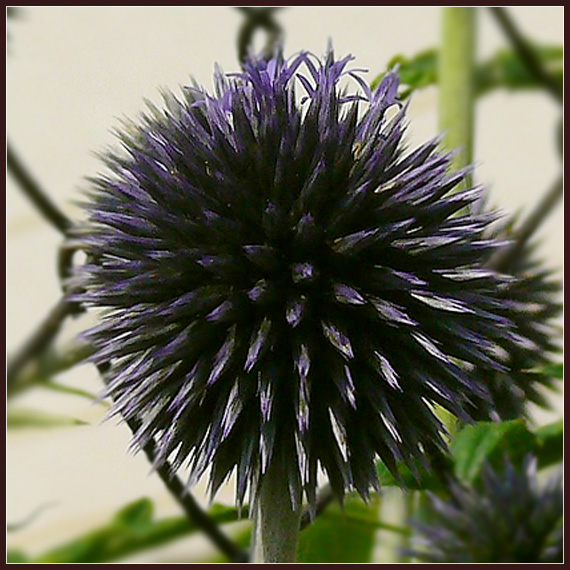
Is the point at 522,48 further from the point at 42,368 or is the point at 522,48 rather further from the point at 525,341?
the point at 42,368

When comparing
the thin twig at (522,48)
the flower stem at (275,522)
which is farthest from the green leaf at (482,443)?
the thin twig at (522,48)

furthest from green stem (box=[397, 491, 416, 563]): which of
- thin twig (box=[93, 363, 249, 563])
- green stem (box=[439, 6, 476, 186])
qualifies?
green stem (box=[439, 6, 476, 186])

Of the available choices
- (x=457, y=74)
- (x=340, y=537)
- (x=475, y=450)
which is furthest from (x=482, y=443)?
(x=457, y=74)

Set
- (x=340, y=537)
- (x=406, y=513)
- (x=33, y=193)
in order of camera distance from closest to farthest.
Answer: (x=406, y=513) → (x=340, y=537) → (x=33, y=193)

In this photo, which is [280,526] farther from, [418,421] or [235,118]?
[235,118]

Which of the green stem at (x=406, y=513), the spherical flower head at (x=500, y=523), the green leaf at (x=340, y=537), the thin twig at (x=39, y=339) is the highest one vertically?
the thin twig at (x=39, y=339)

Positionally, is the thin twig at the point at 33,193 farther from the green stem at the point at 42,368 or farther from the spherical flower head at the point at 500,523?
the spherical flower head at the point at 500,523
